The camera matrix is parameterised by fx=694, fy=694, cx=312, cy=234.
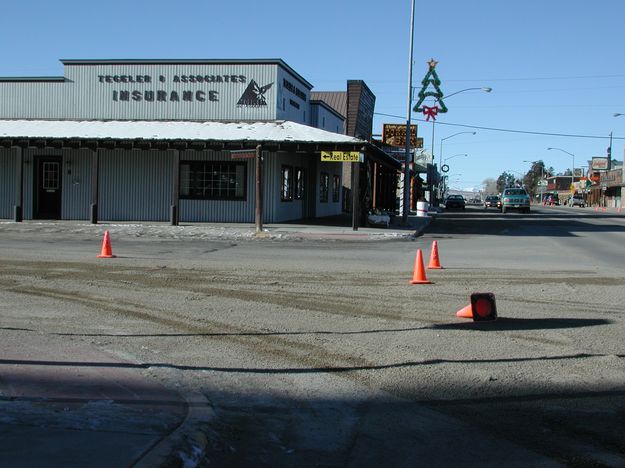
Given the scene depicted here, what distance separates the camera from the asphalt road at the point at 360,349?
4.73m

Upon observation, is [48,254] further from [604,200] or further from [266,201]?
[604,200]

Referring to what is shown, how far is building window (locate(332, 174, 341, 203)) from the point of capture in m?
39.0

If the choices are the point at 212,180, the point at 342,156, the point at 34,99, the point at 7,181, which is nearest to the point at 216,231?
the point at 212,180

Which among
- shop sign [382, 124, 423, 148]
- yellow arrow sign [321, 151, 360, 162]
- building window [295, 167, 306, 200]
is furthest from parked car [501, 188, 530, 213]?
yellow arrow sign [321, 151, 360, 162]

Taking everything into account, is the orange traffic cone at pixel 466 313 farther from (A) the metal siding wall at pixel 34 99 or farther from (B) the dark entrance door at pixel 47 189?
(A) the metal siding wall at pixel 34 99

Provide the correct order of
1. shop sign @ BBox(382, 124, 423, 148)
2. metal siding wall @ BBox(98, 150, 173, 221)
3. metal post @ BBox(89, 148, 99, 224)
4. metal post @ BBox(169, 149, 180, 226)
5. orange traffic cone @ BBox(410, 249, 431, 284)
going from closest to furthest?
orange traffic cone @ BBox(410, 249, 431, 284) < metal post @ BBox(169, 149, 180, 226) < metal post @ BBox(89, 148, 99, 224) < metal siding wall @ BBox(98, 150, 173, 221) < shop sign @ BBox(382, 124, 423, 148)

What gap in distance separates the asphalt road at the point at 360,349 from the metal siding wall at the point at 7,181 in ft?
49.5

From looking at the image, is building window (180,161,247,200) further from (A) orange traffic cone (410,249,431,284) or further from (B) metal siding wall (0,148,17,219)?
(A) orange traffic cone (410,249,431,284)

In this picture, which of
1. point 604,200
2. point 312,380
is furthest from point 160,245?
point 604,200

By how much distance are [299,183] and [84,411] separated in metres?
27.5

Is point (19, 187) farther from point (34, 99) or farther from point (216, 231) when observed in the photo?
point (216, 231)

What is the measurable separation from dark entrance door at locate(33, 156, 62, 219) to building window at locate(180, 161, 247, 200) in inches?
209

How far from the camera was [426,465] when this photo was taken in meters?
4.34

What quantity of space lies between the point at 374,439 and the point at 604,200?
102m
